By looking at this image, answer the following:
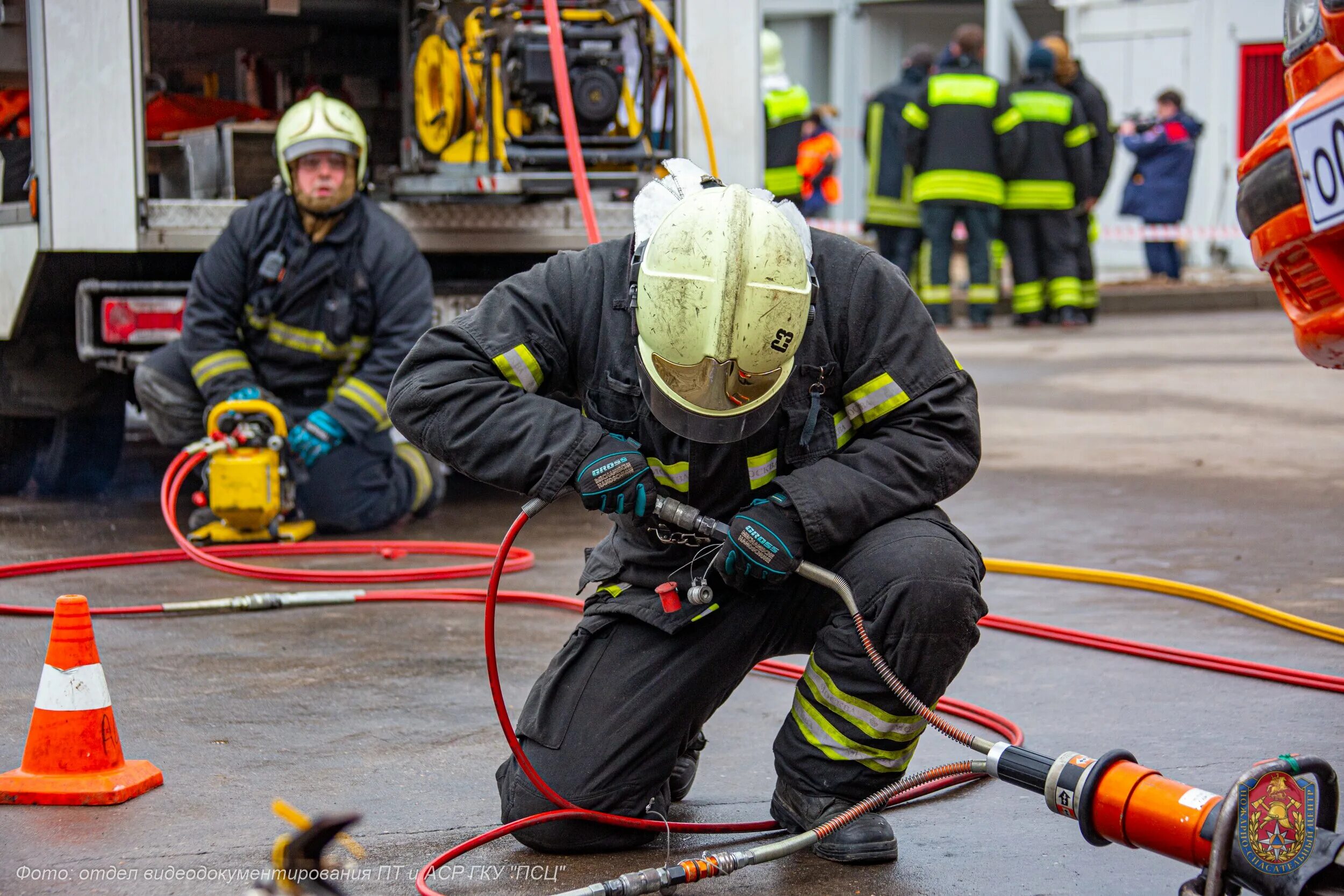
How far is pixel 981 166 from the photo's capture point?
11977mm

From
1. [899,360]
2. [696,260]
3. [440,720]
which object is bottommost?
[440,720]

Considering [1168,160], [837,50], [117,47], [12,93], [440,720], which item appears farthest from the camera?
[837,50]

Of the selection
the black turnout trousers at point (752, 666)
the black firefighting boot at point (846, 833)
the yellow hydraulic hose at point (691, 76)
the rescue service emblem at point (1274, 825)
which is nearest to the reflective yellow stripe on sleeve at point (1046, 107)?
the yellow hydraulic hose at point (691, 76)

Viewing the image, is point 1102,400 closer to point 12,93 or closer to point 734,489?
point 12,93

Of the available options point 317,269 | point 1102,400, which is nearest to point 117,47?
point 317,269

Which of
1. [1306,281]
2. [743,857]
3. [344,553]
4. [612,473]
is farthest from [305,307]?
[1306,281]

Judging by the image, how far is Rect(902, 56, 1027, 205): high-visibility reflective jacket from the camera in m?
11.9

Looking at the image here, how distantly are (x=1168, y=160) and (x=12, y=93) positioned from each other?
12.5m

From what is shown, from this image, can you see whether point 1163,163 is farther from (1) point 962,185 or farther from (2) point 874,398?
(2) point 874,398

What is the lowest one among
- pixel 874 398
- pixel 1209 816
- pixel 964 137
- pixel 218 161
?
pixel 1209 816

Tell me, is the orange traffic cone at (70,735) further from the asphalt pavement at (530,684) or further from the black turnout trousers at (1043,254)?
the black turnout trousers at (1043,254)

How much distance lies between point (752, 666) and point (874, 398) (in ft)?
1.77

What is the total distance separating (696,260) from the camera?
8.68 feet

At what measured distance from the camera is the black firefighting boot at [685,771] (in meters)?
2.97
